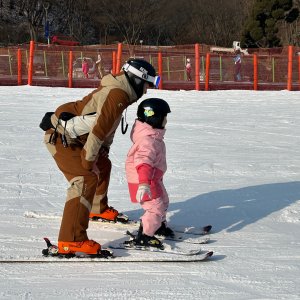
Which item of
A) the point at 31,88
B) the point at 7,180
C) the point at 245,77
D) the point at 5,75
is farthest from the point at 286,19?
the point at 7,180

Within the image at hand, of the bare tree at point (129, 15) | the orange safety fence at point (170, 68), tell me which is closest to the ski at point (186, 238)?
the orange safety fence at point (170, 68)

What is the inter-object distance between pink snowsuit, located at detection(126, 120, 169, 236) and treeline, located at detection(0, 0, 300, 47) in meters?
40.6

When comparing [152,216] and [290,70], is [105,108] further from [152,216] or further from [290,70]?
[290,70]

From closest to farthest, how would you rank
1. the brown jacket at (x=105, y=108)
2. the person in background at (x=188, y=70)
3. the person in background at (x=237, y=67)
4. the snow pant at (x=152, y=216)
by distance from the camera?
the brown jacket at (x=105, y=108), the snow pant at (x=152, y=216), the person in background at (x=237, y=67), the person in background at (x=188, y=70)

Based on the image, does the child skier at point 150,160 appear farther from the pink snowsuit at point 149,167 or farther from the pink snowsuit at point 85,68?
the pink snowsuit at point 85,68

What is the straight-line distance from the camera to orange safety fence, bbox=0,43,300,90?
73.4 ft

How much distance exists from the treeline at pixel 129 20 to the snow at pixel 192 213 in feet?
114

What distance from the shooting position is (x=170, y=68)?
2367cm

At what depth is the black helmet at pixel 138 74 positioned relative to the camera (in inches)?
186

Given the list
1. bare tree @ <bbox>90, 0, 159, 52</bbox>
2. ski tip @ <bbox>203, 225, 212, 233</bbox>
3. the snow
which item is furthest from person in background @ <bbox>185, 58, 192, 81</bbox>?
bare tree @ <bbox>90, 0, 159, 52</bbox>

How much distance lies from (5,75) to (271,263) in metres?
20.4

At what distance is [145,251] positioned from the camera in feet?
15.9

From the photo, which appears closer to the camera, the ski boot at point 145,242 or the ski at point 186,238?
the ski boot at point 145,242

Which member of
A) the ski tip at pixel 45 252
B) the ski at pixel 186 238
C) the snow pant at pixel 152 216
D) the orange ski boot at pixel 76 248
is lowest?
the ski at pixel 186 238
